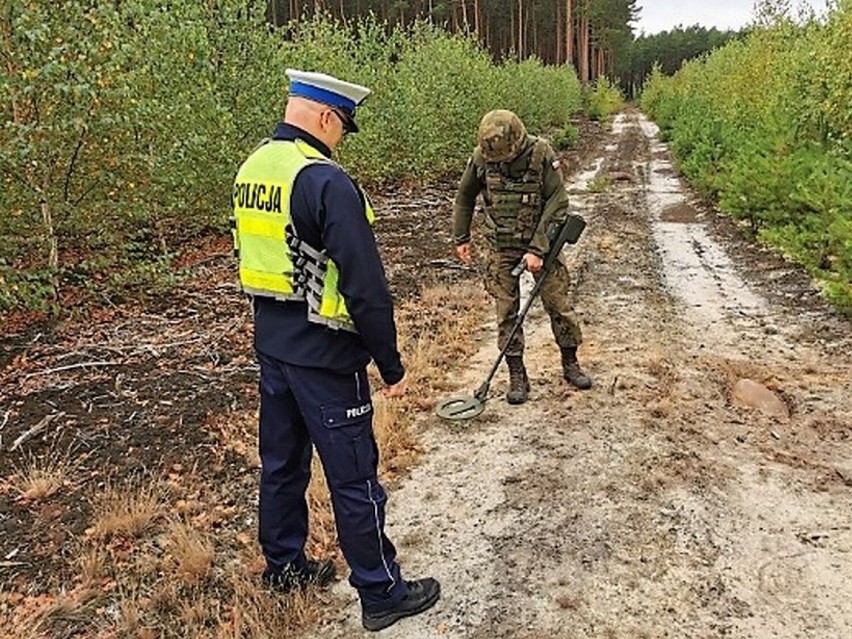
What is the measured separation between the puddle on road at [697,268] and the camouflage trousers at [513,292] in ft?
7.45

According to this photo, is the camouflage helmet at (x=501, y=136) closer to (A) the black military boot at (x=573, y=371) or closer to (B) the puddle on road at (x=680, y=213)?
(A) the black military boot at (x=573, y=371)

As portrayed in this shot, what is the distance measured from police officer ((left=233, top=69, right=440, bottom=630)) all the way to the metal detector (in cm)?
217

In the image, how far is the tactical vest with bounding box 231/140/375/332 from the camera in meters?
2.78

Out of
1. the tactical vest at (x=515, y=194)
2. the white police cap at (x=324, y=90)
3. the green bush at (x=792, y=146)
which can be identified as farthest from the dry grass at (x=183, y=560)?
the green bush at (x=792, y=146)

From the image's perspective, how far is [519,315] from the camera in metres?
5.28

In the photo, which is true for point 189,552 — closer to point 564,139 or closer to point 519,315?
point 519,315

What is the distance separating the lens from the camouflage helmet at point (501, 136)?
4.76 metres

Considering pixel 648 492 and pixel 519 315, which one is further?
pixel 519 315

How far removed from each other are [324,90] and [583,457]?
8.82 ft

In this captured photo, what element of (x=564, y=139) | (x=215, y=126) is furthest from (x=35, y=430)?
(x=564, y=139)

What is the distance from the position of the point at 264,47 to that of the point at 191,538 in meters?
8.47

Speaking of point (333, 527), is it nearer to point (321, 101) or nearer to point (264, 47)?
point (321, 101)

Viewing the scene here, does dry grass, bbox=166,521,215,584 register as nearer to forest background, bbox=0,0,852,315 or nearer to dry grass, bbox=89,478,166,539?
dry grass, bbox=89,478,166,539

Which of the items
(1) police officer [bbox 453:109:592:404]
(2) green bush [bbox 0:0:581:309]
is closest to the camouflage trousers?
(1) police officer [bbox 453:109:592:404]
